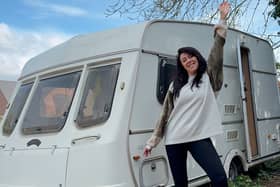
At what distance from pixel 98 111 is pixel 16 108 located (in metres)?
1.55

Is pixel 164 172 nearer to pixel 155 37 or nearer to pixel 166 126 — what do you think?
pixel 166 126

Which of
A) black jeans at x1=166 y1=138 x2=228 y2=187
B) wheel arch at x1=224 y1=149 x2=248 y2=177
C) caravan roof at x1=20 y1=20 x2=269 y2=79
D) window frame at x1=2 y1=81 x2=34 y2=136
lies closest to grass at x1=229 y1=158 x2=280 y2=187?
wheel arch at x1=224 y1=149 x2=248 y2=177

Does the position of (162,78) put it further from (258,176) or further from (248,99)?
(258,176)

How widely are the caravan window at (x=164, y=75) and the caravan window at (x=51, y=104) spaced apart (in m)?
0.93

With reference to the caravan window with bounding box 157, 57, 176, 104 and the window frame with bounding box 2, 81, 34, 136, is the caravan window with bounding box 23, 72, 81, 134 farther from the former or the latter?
the caravan window with bounding box 157, 57, 176, 104

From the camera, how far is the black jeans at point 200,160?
3.18 meters

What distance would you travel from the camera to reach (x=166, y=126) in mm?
3551

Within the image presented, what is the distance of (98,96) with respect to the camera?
3.81 m

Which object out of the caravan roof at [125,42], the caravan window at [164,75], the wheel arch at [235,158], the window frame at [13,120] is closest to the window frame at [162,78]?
the caravan window at [164,75]

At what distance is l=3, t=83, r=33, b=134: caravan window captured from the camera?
4.54 m

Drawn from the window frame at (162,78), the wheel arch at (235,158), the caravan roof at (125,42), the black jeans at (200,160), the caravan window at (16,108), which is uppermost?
the caravan roof at (125,42)

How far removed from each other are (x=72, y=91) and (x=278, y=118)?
4.16 metres

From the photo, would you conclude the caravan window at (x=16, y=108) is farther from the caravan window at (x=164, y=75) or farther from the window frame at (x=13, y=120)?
the caravan window at (x=164, y=75)

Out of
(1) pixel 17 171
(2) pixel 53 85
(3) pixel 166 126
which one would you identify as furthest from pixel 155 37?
(1) pixel 17 171
